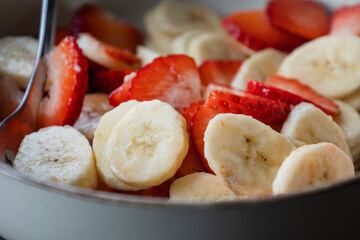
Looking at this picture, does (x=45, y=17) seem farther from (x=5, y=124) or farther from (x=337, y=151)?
(x=337, y=151)

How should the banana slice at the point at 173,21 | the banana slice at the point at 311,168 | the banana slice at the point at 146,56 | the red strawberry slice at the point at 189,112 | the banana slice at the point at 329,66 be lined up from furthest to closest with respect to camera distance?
the banana slice at the point at 173,21
the banana slice at the point at 146,56
the banana slice at the point at 329,66
the red strawberry slice at the point at 189,112
the banana slice at the point at 311,168

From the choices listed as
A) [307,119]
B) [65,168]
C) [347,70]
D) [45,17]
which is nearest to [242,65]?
[347,70]

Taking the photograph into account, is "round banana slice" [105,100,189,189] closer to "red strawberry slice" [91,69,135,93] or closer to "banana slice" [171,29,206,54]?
"red strawberry slice" [91,69,135,93]

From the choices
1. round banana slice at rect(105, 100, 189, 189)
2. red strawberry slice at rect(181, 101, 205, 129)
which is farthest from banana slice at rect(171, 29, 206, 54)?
round banana slice at rect(105, 100, 189, 189)

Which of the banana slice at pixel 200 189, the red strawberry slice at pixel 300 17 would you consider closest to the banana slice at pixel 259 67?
the red strawberry slice at pixel 300 17

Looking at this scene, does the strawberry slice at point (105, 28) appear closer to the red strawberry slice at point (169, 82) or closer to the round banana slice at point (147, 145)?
the red strawberry slice at point (169, 82)

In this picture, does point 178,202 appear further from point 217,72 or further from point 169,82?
point 217,72

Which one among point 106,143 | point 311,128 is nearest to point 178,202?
point 106,143

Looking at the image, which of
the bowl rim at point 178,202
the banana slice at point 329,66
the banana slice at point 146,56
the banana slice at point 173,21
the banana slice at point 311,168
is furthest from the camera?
the banana slice at point 173,21
